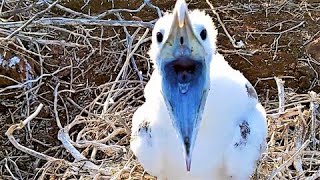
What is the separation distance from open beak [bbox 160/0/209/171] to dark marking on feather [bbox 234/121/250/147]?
35 cm

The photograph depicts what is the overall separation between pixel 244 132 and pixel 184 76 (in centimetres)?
45

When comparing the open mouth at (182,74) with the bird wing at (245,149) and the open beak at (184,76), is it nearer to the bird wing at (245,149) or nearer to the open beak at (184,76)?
the open beak at (184,76)

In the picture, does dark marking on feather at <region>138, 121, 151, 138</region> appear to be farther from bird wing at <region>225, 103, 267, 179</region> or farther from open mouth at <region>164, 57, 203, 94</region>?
open mouth at <region>164, 57, 203, 94</region>

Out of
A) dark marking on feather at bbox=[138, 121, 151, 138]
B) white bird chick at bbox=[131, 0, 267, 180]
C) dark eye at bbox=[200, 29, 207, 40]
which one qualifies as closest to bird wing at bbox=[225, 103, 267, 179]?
white bird chick at bbox=[131, 0, 267, 180]

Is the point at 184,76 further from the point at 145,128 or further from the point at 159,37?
the point at 145,128

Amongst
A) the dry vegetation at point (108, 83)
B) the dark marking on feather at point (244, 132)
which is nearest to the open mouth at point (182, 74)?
the dark marking on feather at point (244, 132)

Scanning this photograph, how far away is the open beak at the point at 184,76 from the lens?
1904 mm

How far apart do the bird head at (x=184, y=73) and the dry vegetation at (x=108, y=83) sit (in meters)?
0.77

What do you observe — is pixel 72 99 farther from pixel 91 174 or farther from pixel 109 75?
pixel 91 174

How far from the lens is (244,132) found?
2301 millimetres

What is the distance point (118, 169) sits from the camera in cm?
277

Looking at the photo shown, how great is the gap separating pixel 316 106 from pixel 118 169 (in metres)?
0.84

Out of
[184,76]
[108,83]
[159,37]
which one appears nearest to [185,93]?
[184,76]

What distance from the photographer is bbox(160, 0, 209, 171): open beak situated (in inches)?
75.0
